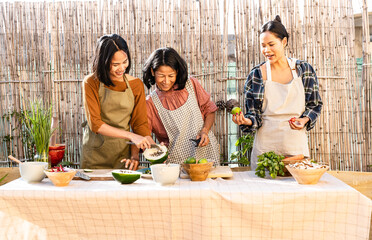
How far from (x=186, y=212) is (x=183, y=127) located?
1.35 metres

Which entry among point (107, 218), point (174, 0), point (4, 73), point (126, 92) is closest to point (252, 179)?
point (107, 218)

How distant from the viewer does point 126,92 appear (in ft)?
11.0

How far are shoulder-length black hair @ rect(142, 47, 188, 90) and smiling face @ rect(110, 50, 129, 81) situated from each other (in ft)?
1.04

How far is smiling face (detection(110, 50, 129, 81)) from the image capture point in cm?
314

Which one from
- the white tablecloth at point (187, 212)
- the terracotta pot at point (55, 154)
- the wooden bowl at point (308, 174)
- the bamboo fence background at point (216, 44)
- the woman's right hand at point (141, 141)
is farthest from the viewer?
the bamboo fence background at point (216, 44)

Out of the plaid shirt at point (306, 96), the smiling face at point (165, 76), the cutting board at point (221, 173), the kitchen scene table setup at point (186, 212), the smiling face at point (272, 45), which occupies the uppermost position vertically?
the smiling face at point (272, 45)

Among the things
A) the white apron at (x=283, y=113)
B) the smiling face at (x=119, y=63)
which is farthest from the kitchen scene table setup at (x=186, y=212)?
the smiling face at (x=119, y=63)

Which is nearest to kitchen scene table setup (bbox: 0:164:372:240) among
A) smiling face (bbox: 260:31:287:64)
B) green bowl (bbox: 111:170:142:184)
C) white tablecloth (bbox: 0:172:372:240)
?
white tablecloth (bbox: 0:172:372:240)

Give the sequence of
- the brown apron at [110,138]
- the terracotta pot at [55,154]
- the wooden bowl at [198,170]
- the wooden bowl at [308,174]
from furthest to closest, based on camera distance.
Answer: the brown apron at [110,138]
the terracotta pot at [55,154]
the wooden bowl at [198,170]
the wooden bowl at [308,174]

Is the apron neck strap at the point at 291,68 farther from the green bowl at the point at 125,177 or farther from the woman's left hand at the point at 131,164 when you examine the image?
the green bowl at the point at 125,177

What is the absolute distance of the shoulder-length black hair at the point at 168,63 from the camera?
3.41 meters

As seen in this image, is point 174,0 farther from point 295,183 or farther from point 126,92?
point 295,183

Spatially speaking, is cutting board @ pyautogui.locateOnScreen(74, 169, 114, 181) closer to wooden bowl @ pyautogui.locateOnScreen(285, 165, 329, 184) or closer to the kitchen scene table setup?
the kitchen scene table setup

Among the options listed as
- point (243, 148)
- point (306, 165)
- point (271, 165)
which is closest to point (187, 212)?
point (271, 165)
